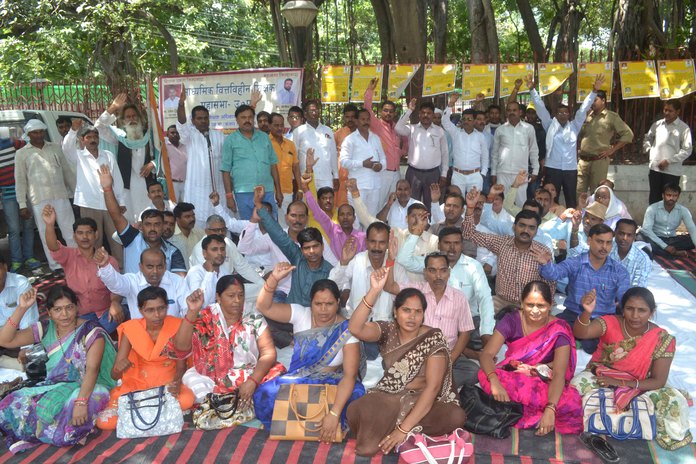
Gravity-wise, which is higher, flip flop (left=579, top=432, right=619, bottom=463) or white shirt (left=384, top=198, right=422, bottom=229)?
white shirt (left=384, top=198, right=422, bottom=229)

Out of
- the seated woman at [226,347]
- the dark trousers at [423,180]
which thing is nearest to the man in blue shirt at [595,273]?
the seated woman at [226,347]

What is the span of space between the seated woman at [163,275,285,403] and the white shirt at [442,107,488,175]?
13.6 ft

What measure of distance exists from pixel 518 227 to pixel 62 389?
11.0 ft

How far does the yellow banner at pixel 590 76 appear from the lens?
8.22m

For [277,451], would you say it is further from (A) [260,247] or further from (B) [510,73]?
(B) [510,73]

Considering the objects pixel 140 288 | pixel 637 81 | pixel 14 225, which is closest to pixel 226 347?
pixel 140 288

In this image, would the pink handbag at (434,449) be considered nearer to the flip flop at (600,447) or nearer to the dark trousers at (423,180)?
the flip flop at (600,447)

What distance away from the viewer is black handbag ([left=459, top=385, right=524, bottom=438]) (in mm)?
3494

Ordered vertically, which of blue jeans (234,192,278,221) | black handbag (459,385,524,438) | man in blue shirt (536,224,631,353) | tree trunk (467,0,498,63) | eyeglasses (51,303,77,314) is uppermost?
tree trunk (467,0,498,63)

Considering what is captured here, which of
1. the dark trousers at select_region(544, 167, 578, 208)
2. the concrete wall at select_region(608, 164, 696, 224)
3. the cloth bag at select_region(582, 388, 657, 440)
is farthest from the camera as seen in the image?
the concrete wall at select_region(608, 164, 696, 224)

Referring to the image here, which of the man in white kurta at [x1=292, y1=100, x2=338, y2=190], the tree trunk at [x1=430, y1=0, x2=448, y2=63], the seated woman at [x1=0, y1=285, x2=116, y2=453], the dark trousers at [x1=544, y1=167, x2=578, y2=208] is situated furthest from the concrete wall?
the seated woman at [x1=0, y1=285, x2=116, y2=453]

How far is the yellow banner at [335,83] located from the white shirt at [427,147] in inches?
57.2

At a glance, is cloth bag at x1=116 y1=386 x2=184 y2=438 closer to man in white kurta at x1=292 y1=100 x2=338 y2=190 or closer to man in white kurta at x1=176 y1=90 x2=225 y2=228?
man in white kurta at x1=176 y1=90 x2=225 y2=228

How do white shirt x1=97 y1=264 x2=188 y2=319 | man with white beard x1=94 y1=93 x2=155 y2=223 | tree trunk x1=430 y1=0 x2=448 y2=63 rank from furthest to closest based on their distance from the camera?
1. tree trunk x1=430 y1=0 x2=448 y2=63
2. man with white beard x1=94 y1=93 x2=155 y2=223
3. white shirt x1=97 y1=264 x2=188 y2=319
